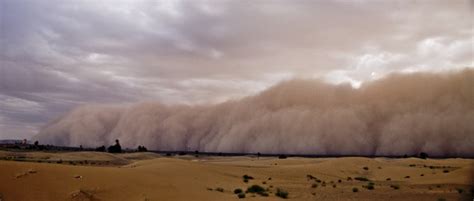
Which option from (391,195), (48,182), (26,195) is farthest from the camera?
(391,195)

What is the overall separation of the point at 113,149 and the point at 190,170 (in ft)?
194

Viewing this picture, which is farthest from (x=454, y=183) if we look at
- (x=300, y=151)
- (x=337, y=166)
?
(x=300, y=151)

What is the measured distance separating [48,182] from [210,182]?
1144cm

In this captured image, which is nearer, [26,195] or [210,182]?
[26,195]

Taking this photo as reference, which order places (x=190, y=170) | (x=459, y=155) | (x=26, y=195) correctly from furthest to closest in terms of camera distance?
(x=459, y=155) < (x=190, y=170) < (x=26, y=195)

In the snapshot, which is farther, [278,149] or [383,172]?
[278,149]

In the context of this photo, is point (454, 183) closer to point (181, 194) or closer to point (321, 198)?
point (321, 198)

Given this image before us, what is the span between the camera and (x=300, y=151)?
148625 mm

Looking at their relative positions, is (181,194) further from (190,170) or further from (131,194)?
(190,170)

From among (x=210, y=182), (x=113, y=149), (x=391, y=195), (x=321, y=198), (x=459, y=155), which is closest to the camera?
(x=321, y=198)

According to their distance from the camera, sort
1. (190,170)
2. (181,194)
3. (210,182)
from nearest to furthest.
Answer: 1. (181,194)
2. (210,182)
3. (190,170)

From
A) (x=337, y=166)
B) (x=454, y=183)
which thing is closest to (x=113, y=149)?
(x=337, y=166)

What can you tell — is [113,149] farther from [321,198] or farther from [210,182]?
[321,198]

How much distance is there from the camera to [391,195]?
23359 mm
